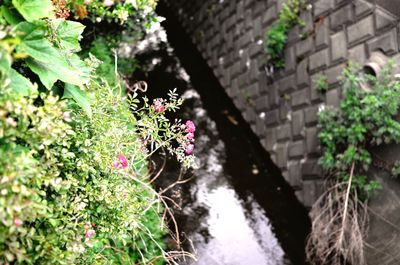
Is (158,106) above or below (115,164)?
above

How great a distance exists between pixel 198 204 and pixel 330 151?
1251 millimetres

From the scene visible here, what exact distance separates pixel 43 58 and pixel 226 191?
297 centimetres

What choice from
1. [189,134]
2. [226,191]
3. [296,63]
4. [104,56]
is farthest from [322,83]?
[189,134]

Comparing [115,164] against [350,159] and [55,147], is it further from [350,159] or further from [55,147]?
[350,159]

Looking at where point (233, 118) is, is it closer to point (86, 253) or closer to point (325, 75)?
point (325, 75)

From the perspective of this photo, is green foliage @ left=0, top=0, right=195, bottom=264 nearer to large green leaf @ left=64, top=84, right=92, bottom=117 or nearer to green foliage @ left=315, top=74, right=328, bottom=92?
large green leaf @ left=64, top=84, right=92, bottom=117

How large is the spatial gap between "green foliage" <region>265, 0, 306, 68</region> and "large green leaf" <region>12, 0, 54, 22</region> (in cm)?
301

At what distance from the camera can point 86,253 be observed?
1448 millimetres

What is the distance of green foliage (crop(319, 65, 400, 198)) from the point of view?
2785mm

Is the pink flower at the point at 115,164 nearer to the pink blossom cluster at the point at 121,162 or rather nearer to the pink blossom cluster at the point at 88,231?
the pink blossom cluster at the point at 121,162

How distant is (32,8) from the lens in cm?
124

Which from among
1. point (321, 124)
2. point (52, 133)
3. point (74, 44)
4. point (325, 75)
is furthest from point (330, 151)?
point (52, 133)

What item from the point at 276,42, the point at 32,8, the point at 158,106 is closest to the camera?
the point at 32,8

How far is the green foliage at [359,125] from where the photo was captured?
110 inches
